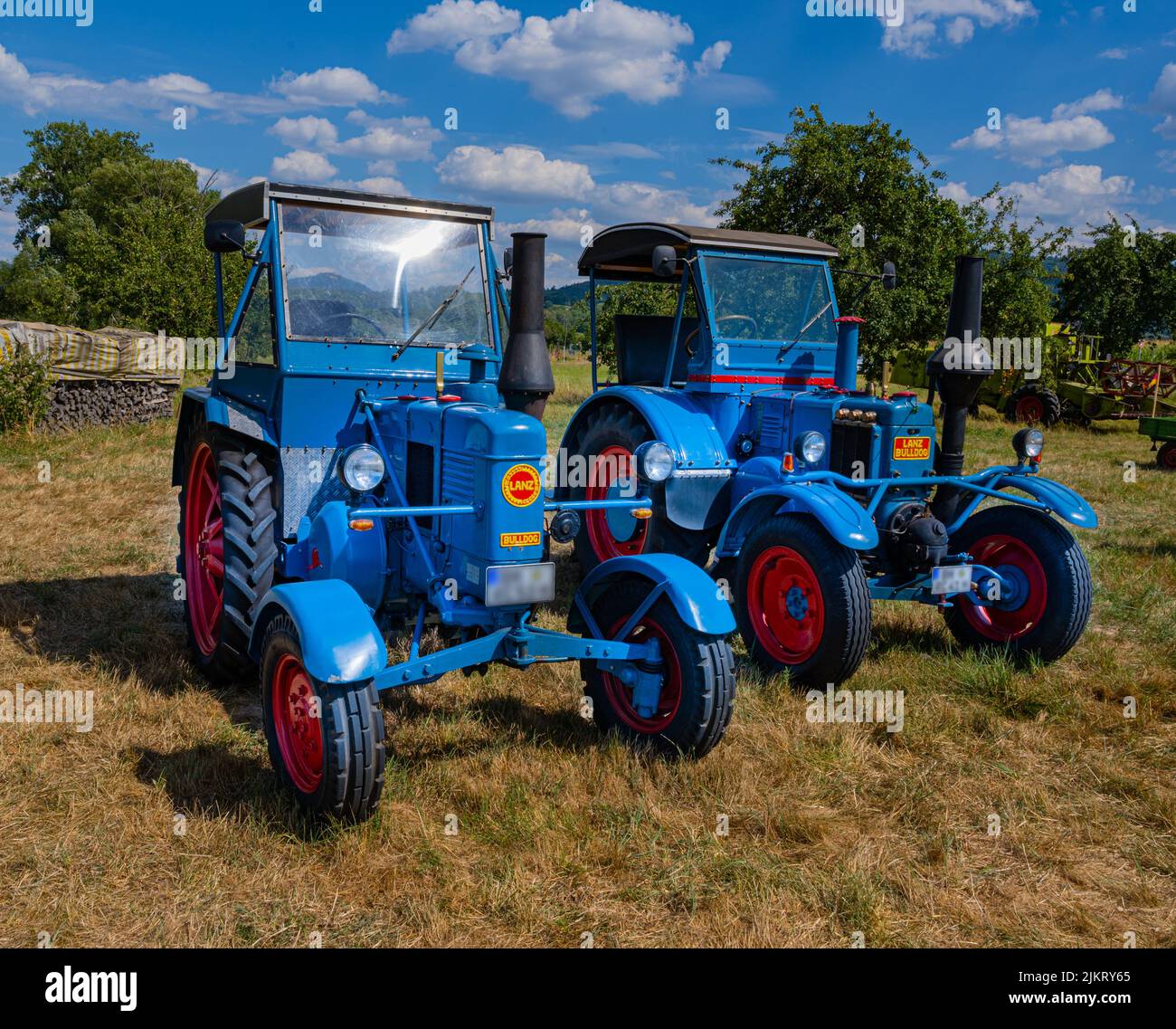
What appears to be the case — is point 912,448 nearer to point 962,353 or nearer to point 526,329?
point 962,353

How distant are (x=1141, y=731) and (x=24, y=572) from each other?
682 cm

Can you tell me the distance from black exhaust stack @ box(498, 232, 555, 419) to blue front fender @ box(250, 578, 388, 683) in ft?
3.33

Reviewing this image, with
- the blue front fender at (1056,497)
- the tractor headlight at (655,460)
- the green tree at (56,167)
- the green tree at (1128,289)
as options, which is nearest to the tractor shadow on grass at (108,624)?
the tractor headlight at (655,460)

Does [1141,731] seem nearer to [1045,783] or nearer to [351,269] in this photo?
[1045,783]

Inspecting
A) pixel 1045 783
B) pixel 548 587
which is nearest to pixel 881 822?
pixel 1045 783

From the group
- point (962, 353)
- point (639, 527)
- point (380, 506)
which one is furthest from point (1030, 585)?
point (380, 506)

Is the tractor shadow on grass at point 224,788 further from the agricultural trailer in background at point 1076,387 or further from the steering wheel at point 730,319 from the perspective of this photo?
the agricultural trailer in background at point 1076,387

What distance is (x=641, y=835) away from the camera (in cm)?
346

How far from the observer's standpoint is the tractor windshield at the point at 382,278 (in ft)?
15.6

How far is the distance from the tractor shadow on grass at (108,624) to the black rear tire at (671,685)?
2.12 meters

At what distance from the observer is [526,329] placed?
146 inches

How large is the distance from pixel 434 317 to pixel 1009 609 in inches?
137

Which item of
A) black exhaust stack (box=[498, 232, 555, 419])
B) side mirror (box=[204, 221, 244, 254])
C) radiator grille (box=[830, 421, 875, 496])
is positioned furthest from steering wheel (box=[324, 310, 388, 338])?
radiator grille (box=[830, 421, 875, 496])

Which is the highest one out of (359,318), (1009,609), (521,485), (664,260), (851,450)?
(664,260)
